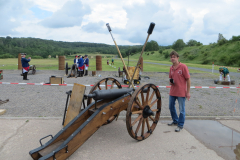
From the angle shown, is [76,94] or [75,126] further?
[76,94]

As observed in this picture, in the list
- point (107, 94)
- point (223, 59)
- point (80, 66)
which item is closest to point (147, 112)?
point (107, 94)

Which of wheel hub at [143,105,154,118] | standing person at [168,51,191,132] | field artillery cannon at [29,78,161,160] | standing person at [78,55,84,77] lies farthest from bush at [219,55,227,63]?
field artillery cannon at [29,78,161,160]

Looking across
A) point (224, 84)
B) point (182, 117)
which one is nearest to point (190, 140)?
point (182, 117)

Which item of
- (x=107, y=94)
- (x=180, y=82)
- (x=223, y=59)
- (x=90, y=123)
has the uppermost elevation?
(x=223, y=59)

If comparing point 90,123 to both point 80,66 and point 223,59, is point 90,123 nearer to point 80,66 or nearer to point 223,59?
point 80,66

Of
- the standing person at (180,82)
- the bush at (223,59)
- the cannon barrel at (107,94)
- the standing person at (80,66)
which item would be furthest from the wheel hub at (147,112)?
the bush at (223,59)

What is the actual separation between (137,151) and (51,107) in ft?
11.9

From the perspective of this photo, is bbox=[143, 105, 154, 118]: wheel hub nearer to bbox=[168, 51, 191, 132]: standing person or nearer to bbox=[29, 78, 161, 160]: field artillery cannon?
bbox=[29, 78, 161, 160]: field artillery cannon

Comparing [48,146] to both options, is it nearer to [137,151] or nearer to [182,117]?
[137,151]

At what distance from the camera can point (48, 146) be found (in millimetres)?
2953

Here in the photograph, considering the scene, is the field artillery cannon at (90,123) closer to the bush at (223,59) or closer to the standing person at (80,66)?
the standing person at (80,66)

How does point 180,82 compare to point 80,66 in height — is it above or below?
below

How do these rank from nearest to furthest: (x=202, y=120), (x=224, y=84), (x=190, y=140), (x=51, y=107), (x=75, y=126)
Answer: (x=75, y=126), (x=190, y=140), (x=202, y=120), (x=51, y=107), (x=224, y=84)

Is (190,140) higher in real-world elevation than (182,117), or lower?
lower
